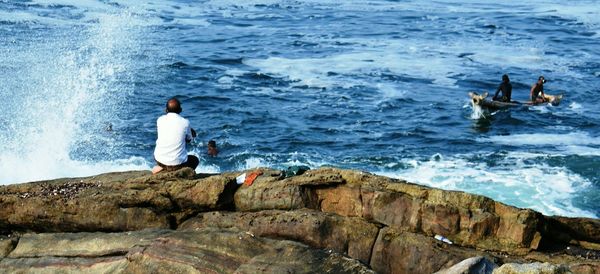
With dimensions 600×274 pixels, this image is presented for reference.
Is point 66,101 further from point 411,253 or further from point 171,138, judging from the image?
point 411,253

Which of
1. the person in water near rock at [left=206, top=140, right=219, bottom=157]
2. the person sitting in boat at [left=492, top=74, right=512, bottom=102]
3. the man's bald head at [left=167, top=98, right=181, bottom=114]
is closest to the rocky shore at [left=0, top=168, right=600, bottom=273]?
the man's bald head at [left=167, top=98, right=181, bottom=114]

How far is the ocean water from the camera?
24766mm

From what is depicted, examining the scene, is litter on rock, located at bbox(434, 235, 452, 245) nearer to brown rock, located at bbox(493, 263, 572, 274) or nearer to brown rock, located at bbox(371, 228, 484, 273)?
brown rock, located at bbox(371, 228, 484, 273)

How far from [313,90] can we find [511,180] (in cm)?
1345

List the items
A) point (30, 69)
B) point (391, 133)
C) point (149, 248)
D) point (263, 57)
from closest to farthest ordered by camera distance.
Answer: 1. point (149, 248)
2. point (391, 133)
3. point (30, 69)
4. point (263, 57)

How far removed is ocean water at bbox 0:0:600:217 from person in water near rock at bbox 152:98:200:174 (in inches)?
436

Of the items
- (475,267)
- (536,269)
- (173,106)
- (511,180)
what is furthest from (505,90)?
(536,269)

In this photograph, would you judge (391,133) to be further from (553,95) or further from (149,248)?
(149,248)

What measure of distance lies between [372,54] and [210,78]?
9.60 metres

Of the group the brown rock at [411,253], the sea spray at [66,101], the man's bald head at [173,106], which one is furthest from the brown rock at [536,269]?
the sea spray at [66,101]

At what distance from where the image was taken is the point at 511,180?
75.9 ft

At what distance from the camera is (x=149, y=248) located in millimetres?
8836

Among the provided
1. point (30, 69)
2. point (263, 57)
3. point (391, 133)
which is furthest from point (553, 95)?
point (30, 69)

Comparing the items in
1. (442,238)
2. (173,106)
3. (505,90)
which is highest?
(173,106)
